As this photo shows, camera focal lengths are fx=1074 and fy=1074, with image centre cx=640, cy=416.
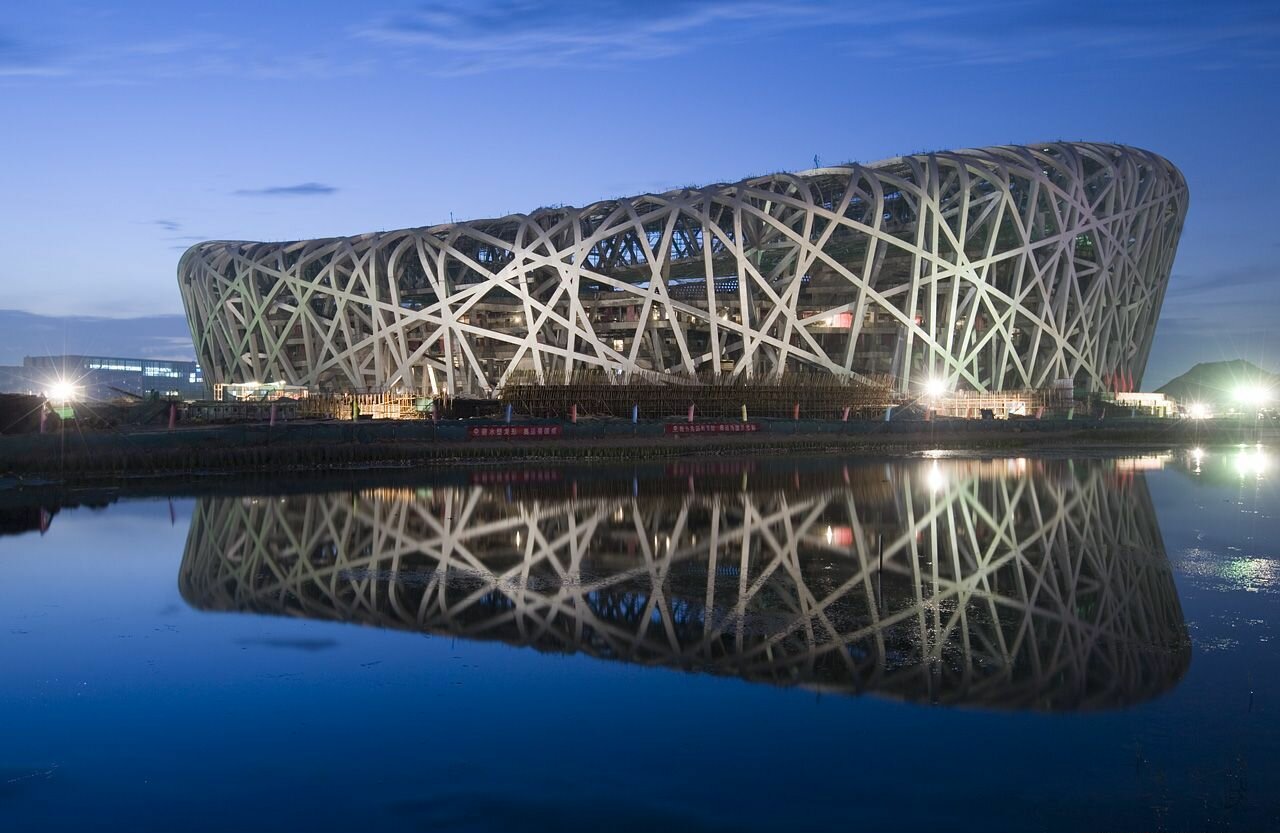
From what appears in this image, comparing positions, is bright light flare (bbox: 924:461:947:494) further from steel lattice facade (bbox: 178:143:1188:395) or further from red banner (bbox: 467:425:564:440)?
steel lattice facade (bbox: 178:143:1188:395)

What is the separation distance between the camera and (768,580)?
1176 cm

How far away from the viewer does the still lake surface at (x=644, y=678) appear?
5.70 meters

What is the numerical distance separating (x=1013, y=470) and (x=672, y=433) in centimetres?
1377

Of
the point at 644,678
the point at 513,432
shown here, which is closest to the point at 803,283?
the point at 513,432

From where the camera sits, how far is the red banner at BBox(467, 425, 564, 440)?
34875 millimetres

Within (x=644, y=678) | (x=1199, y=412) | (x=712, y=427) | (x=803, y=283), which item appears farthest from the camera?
(x=1199, y=412)

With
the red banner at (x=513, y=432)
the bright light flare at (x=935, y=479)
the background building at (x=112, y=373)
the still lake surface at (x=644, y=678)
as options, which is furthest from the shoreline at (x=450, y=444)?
the background building at (x=112, y=373)

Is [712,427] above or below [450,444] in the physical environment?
above

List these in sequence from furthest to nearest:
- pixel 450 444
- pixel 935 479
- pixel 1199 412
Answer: pixel 1199 412, pixel 450 444, pixel 935 479

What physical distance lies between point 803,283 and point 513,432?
29728 millimetres

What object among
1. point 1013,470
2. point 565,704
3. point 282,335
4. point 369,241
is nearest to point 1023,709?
point 565,704

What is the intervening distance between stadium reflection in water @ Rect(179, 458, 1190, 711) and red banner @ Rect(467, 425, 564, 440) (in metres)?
13.1

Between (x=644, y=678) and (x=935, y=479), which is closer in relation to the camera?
(x=644, y=678)

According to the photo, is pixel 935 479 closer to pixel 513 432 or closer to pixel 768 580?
pixel 768 580
